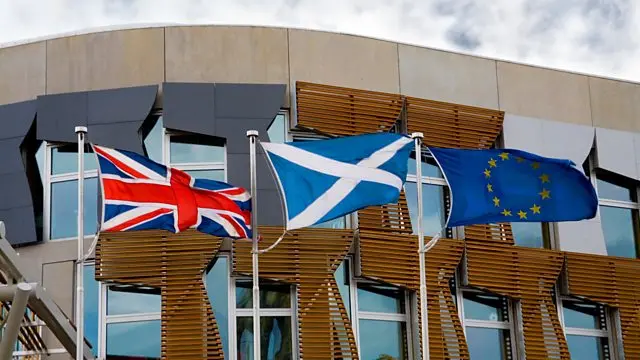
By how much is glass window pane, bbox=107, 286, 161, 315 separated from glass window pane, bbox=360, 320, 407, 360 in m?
3.51

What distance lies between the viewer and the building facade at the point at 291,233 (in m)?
21.2

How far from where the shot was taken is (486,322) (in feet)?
76.0

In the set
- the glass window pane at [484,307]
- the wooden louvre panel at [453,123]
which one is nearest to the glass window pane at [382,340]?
the glass window pane at [484,307]

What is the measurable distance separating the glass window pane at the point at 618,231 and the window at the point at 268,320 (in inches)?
274

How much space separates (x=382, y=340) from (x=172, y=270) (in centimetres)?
383

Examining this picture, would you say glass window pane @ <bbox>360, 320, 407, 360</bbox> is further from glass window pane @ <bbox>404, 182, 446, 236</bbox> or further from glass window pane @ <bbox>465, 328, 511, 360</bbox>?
glass window pane @ <bbox>404, 182, 446, 236</bbox>

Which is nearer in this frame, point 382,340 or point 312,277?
point 312,277

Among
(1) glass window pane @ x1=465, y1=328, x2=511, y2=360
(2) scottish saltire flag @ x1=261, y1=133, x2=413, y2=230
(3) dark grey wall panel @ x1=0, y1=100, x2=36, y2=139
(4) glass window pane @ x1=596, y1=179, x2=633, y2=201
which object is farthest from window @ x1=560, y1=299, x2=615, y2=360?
(3) dark grey wall panel @ x1=0, y1=100, x2=36, y2=139

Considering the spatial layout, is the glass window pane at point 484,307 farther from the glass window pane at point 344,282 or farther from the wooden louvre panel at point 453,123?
the wooden louvre panel at point 453,123

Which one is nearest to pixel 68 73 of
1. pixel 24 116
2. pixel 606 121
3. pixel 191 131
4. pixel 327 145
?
pixel 24 116

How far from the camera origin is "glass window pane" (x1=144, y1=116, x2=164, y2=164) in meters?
21.9

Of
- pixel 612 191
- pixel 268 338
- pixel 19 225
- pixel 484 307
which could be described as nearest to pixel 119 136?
pixel 19 225

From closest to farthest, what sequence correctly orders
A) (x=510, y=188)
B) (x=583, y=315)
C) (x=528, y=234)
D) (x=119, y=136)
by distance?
(x=510, y=188) < (x=119, y=136) < (x=528, y=234) < (x=583, y=315)

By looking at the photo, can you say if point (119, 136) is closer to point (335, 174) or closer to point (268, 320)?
point (268, 320)
